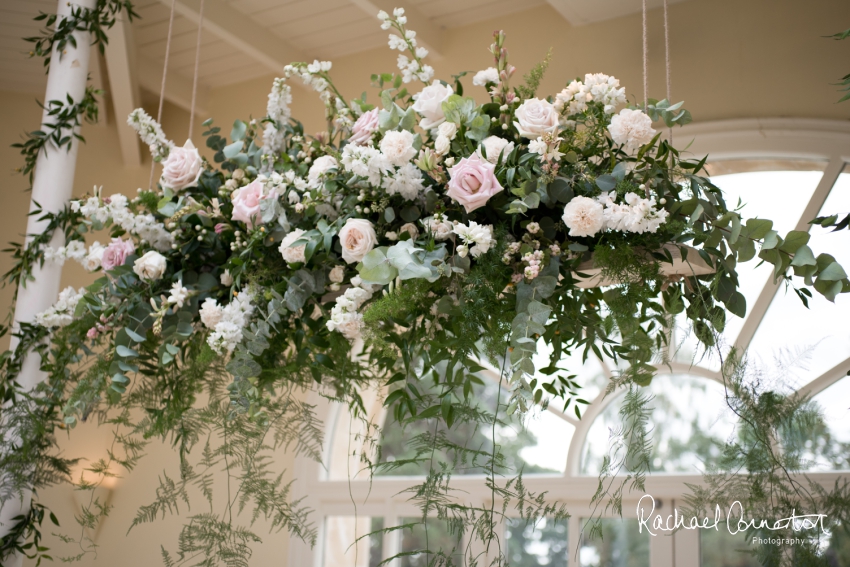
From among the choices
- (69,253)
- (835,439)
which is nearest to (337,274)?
(69,253)

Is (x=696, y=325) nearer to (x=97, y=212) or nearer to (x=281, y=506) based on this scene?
(x=281, y=506)

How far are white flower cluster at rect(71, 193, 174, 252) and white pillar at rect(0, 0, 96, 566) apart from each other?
29.7 inches

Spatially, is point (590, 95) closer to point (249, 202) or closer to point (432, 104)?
point (432, 104)

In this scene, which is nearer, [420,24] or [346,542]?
[420,24]

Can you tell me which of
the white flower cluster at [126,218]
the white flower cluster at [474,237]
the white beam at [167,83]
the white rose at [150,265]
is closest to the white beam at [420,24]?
the white beam at [167,83]

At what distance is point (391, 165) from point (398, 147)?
48 millimetres

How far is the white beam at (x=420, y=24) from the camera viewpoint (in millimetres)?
3814

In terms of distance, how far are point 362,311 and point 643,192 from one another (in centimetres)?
57

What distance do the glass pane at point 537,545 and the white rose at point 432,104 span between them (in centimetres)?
249

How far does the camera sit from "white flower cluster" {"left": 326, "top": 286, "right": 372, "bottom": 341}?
1.37m

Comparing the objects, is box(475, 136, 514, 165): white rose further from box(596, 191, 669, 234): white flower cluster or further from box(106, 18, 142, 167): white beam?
box(106, 18, 142, 167): white beam

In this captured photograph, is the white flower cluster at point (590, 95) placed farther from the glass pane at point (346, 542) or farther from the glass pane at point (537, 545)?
the glass pane at point (346, 542)

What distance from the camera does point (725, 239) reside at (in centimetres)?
123

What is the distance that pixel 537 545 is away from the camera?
3545 millimetres
